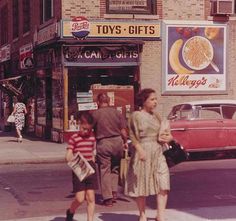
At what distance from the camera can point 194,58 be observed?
21734mm

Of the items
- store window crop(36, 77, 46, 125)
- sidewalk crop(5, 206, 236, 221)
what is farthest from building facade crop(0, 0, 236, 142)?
sidewalk crop(5, 206, 236, 221)


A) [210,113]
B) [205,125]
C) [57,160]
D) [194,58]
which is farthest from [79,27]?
[205,125]

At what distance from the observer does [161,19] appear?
21297 mm

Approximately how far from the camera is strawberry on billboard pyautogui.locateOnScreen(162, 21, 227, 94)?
841 inches

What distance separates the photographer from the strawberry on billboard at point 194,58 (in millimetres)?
21359

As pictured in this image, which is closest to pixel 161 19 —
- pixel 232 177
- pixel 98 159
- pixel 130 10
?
pixel 130 10

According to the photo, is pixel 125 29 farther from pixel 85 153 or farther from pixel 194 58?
pixel 85 153

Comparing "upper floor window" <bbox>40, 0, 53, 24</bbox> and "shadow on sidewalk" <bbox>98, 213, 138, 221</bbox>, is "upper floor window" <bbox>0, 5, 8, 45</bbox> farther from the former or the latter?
"shadow on sidewalk" <bbox>98, 213, 138, 221</bbox>

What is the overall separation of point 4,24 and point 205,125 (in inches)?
854

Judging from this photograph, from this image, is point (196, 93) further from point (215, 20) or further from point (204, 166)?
point (204, 166)

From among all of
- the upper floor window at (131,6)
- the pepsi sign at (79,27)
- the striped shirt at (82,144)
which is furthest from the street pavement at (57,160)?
the upper floor window at (131,6)

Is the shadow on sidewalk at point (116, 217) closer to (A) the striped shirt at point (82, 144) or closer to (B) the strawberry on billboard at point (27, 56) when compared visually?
(A) the striped shirt at point (82, 144)

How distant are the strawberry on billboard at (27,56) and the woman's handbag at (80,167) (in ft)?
59.1

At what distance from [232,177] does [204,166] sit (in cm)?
202
